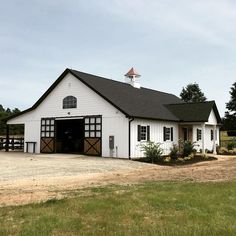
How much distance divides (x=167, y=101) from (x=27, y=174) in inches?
801

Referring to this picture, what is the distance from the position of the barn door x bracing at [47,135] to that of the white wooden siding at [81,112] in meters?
0.35

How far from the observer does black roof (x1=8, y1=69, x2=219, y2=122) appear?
80.3 ft

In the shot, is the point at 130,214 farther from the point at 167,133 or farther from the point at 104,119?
the point at 167,133

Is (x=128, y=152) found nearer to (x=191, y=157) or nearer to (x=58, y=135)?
(x=191, y=157)

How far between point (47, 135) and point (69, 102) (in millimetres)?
2910

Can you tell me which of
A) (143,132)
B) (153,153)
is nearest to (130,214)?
(153,153)

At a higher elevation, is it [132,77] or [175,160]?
[132,77]

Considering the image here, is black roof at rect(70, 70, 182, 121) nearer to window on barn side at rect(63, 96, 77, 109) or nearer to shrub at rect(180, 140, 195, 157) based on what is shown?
window on barn side at rect(63, 96, 77, 109)

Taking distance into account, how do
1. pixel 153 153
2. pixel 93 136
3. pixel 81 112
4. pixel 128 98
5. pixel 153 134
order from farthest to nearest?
pixel 128 98 → pixel 81 112 → pixel 153 134 → pixel 93 136 → pixel 153 153

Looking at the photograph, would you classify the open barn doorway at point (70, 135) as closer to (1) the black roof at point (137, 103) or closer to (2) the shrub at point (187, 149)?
(1) the black roof at point (137, 103)

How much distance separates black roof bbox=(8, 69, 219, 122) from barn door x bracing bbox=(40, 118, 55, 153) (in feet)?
5.11

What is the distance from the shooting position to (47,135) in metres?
27.3

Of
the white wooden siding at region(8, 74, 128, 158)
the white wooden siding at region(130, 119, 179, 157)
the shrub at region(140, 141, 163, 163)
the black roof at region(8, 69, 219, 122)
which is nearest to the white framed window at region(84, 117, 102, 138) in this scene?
the white wooden siding at region(8, 74, 128, 158)

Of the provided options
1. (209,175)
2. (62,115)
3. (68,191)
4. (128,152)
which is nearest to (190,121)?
(128,152)
